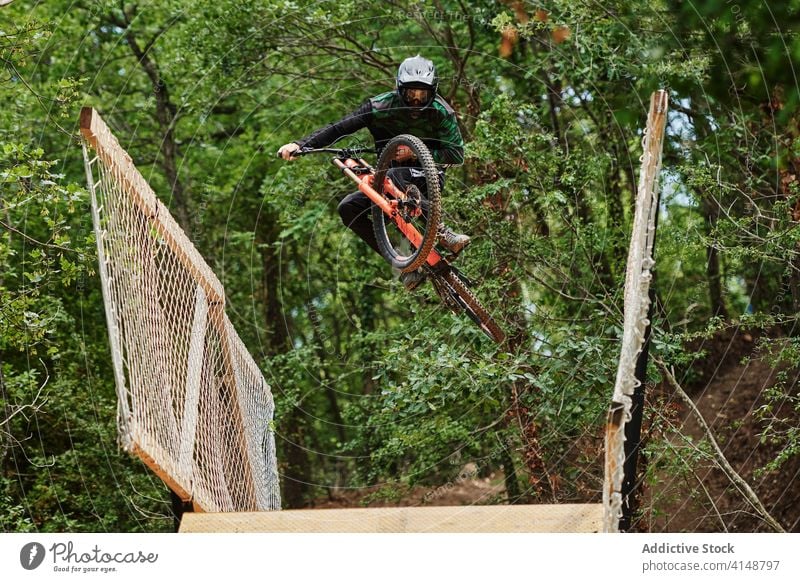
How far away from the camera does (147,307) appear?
6.14 meters

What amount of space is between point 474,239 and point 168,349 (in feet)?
14.5

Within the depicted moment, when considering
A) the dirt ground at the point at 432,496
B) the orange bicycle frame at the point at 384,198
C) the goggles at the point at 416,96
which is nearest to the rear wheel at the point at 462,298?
the orange bicycle frame at the point at 384,198

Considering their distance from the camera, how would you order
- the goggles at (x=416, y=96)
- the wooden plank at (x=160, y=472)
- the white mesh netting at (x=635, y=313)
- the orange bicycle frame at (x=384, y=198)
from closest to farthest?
the white mesh netting at (x=635, y=313) < the wooden plank at (x=160, y=472) < the goggles at (x=416, y=96) < the orange bicycle frame at (x=384, y=198)

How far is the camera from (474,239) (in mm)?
10367

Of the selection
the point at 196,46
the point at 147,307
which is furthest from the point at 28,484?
the point at 147,307

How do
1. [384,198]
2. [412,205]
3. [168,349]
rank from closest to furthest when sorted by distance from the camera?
[168,349]
[412,205]
[384,198]

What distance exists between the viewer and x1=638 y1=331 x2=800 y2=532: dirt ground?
10797 mm

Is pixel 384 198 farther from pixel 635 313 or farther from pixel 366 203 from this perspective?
pixel 635 313

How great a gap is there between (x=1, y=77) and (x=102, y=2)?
110 inches

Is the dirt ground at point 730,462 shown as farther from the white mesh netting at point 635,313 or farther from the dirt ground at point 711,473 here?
the white mesh netting at point 635,313

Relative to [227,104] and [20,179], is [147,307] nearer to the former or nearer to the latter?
[20,179]

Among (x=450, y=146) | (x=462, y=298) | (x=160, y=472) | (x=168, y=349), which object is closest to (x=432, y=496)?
(x=462, y=298)

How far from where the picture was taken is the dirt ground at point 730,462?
10.8 meters

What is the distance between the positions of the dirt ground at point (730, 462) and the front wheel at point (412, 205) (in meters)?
3.27
